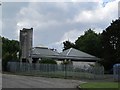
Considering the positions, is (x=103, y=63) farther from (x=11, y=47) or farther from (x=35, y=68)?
(x=11, y=47)

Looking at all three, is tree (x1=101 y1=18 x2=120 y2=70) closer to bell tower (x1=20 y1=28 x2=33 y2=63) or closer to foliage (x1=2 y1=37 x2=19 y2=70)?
bell tower (x1=20 y1=28 x2=33 y2=63)

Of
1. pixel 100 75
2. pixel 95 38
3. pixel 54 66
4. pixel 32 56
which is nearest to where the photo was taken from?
pixel 100 75

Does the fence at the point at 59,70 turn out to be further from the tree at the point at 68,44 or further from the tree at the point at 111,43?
the tree at the point at 68,44

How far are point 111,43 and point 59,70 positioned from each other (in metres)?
17.7

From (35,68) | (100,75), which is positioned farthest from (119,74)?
(35,68)

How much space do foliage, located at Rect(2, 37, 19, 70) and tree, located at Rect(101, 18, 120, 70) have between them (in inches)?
722

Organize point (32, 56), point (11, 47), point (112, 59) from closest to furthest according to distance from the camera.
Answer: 1. point (112, 59)
2. point (32, 56)
3. point (11, 47)

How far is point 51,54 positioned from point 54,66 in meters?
21.3

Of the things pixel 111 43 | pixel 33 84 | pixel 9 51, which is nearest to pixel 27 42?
pixel 9 51

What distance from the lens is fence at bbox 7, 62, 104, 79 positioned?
161 feet

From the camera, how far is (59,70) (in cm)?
5269

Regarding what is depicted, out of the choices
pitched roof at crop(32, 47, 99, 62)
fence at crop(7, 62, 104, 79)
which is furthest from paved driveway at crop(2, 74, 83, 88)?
pitched roof at crop(32, 47, 99, 62)

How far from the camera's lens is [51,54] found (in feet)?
243

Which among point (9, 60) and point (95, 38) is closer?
point (9, 60)
